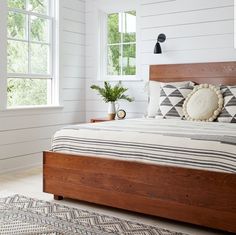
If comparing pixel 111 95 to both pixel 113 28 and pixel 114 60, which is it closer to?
pixel 114 60

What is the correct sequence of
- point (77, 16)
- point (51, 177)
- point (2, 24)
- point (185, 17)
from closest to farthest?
point (51, 177) → point (2, 24) → point (185, 17) → point (77, 16)

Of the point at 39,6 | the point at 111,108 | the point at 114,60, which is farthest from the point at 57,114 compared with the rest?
the point at 39,6

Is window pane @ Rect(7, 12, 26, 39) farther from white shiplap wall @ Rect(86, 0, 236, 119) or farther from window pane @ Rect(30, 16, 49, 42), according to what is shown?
white shiplap wall @ Rect(86, 0, 236, 119)

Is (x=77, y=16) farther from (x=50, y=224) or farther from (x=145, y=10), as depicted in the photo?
(x=50, y=224)

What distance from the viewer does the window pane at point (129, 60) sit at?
493cm

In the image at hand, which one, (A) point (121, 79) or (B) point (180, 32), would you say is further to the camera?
(A) point (121, 79)

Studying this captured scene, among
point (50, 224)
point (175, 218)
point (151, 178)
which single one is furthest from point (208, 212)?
point (50, 224)

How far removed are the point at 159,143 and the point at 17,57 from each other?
2379 mm

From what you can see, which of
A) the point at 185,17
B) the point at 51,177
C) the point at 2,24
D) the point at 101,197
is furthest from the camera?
the point at 185,17

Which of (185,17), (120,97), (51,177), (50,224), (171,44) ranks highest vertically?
(185,17)

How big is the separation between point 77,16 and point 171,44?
55.9 inches

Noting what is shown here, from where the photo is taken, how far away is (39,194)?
3430 mm

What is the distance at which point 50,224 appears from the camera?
2689 mm

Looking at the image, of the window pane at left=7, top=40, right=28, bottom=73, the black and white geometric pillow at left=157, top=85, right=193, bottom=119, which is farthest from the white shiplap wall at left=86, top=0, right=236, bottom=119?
the window pane at left=7, top=40, right=28, bottom=73
